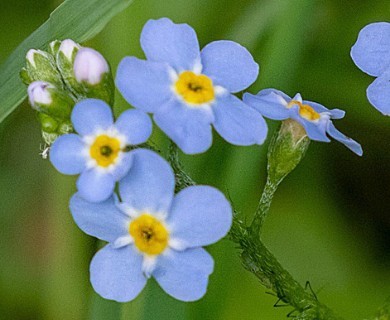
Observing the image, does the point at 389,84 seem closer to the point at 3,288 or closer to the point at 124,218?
the point at 124,218

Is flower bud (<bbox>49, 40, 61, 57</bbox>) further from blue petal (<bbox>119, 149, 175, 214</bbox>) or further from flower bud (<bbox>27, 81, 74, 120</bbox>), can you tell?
blue petal (<bbox>119, 149, 175, 214</bbox>)

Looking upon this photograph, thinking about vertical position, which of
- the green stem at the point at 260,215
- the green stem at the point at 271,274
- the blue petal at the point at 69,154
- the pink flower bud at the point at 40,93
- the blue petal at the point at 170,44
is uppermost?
the pink flower bud at the point at 40,93

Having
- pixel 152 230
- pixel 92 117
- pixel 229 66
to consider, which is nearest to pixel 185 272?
pixel 152 230

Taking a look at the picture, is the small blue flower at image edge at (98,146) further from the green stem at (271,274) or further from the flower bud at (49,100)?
the green stem at (271,274)

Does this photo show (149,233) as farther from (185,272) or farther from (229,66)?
(229,66)

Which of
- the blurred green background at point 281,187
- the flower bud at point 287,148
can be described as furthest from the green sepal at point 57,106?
the blurred green background at point 281,187

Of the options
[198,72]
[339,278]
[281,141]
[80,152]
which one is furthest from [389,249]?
[80,152]
